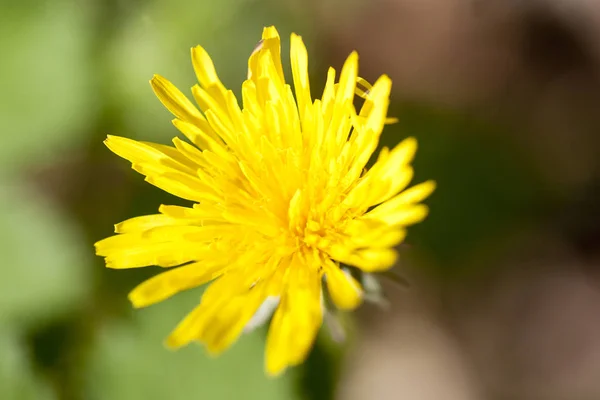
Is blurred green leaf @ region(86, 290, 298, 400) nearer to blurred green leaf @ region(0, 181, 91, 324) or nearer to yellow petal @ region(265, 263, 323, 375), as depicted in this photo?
blurred green leaf @ region(0, 181, 91, 324)

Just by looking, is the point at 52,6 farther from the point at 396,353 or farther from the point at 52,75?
the point at 396,353

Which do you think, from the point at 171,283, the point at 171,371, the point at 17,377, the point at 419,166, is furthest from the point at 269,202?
the point at 17,377

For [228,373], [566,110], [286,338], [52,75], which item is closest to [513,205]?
[566,110]

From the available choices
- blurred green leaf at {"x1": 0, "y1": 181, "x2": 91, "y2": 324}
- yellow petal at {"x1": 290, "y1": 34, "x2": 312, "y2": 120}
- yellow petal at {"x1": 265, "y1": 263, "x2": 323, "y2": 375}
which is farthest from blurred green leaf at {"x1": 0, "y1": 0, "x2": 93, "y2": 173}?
yellow petal at {"x1": 265, "y1": 263, "x2": 323, "y2": 375}

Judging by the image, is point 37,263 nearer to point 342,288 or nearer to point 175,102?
point 175,102

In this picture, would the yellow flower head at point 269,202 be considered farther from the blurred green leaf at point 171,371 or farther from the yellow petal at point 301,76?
the blurred green leaf at point 171,371

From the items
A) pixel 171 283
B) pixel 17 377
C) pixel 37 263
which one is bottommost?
pixel 17 377
